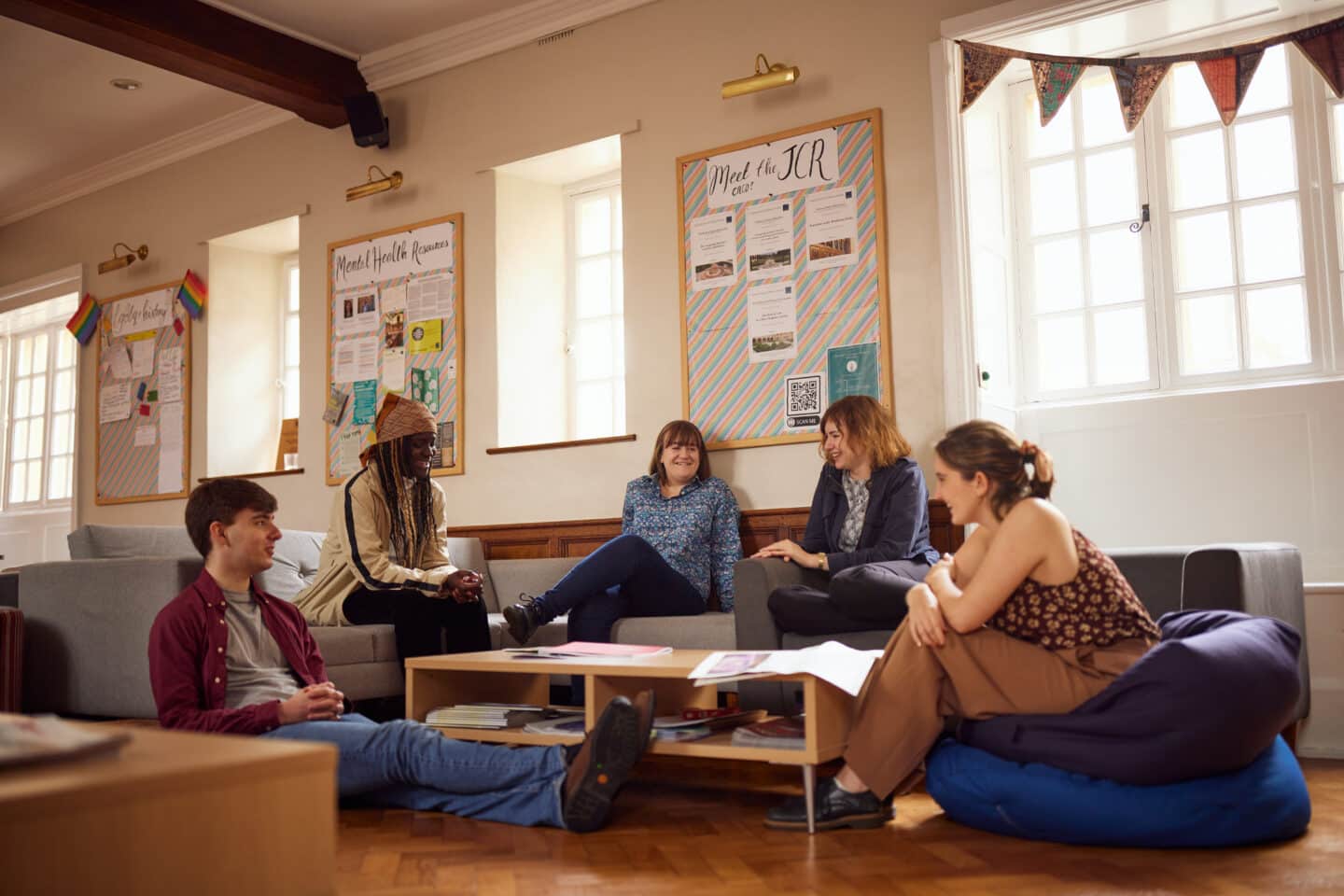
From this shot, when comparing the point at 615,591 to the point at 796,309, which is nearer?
the point at 615,591

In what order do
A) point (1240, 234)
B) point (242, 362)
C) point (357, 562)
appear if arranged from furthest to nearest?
point (242, 362), point (1240, 234), point (357, 562)

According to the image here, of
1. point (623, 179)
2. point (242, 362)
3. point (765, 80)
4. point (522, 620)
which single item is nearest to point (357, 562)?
point (522, 620)

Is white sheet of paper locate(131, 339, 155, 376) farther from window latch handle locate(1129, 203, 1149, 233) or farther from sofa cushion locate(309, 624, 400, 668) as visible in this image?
window latch handle locate(1129, 203, 1149, 233)

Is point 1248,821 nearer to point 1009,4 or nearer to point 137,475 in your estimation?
point 1009,4

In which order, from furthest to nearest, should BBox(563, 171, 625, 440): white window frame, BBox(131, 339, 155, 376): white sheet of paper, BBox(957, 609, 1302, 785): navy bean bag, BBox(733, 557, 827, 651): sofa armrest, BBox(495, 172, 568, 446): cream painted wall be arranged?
BBox(131, 339, 155, 376): white sheet of paper → BBox(563, 171, 625, 440): white window frame → BBox(495, 172, 568, 446): cream painted wall → BBox(733, 557, 827, 651): sofa armrest → BBox(957, 609, 1302, 785): navy bean bag

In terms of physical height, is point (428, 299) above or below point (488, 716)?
above

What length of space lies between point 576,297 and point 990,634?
3509 mm

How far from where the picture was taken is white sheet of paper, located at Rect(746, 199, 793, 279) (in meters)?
4.40

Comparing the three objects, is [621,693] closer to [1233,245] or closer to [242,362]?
[1233,245]

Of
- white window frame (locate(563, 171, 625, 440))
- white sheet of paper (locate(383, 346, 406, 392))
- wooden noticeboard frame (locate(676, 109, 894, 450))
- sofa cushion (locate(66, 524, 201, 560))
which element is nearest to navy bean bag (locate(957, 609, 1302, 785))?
wooden noticeboard frame (locate(676, 109, 894, 450))

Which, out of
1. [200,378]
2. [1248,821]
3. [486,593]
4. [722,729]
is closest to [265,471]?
[200,378]

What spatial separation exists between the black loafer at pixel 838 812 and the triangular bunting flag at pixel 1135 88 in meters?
2.46

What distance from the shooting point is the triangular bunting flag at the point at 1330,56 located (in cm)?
351

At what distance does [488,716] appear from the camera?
116 inches
